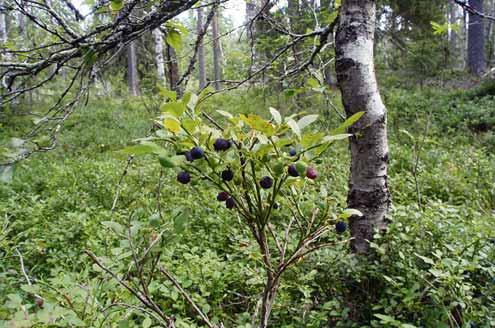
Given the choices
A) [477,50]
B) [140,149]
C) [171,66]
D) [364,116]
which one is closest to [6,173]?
[140,149]

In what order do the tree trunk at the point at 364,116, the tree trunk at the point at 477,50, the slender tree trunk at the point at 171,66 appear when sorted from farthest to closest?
the tree trunk at the point at 477,50 < the tree trunk at the point at 364,116 < the slender tree trunk at the point at 171,66

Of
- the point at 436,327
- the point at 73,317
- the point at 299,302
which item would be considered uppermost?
the point at 73,317

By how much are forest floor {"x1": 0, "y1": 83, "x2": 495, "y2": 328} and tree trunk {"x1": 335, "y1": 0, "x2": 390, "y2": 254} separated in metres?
0.11

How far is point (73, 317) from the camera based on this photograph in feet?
3.71

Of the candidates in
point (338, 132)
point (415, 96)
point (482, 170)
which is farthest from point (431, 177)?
point (415, 96)

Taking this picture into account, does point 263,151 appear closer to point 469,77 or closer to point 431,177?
point 431,177

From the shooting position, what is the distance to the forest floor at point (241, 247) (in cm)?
149

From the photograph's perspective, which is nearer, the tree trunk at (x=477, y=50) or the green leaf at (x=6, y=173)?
the green leaf at (x=6, y=173)

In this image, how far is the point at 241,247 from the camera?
4.58ft

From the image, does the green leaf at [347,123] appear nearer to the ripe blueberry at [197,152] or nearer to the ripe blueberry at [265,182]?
the ripe blueberry at [265,182]

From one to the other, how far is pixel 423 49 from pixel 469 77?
331cm

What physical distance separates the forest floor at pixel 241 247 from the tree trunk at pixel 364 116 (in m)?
0.11

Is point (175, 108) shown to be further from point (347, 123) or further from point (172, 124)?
point (347, 123)

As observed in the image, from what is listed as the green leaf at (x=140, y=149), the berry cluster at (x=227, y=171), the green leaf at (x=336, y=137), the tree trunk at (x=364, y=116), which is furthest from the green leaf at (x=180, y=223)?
the tree trunk at (x=364, y=116)
